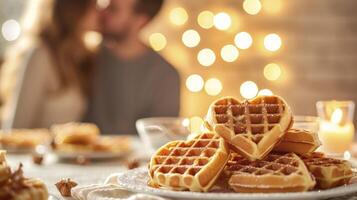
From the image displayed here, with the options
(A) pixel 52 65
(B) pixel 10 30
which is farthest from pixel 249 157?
(B) pixel 10 30

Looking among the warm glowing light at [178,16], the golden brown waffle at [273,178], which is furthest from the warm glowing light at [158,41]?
the golden brown waffle at [273,178]

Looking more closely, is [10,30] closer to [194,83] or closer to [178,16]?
[178,16]

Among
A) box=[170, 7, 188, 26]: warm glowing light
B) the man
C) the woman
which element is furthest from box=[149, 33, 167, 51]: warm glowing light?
the woman

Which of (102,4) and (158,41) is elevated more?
(102,4)

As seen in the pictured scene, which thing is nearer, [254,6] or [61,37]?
[61,37]

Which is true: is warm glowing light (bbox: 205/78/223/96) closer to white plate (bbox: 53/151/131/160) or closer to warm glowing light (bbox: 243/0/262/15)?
warm glowing light (bbox: 243/0/262/15)

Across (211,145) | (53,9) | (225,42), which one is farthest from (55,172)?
(225,42)
